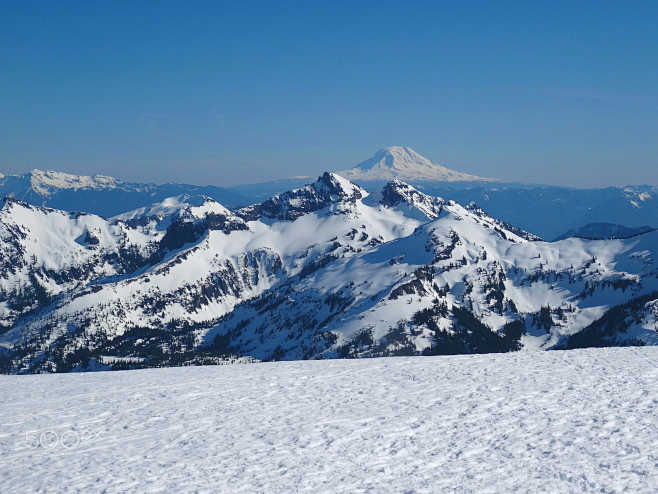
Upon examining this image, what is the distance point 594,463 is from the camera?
707 inches

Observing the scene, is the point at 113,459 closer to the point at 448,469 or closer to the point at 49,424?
the point at 49,424

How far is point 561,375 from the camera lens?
97.4 ft

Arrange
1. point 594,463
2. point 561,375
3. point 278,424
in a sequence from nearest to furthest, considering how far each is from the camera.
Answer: point 594,463 < point 278,424 < point 561,375

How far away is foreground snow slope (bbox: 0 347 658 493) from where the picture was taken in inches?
701

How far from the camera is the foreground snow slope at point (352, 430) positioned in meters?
17.8

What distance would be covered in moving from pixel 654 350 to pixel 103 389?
133 ft

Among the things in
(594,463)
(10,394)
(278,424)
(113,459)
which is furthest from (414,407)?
(10,394)

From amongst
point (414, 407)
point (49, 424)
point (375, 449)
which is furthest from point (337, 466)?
point (49, 424)

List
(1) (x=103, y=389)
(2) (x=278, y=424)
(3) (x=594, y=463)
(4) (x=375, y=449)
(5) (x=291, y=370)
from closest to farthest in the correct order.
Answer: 1. (3) (x=594, y=463)
2. (4) (x=375, y=449)
3. (2) (x=278, y=424)
4. (1) (x=103, y=389)
5. (5) (x=291, y=370)

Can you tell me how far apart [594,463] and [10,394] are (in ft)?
114

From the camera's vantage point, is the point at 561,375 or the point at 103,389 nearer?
the point at 561,375

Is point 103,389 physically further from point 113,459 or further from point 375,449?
point 375,449

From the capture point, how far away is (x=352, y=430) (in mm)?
22375

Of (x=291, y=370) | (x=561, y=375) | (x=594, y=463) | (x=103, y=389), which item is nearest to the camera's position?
(x=594, y=463)
